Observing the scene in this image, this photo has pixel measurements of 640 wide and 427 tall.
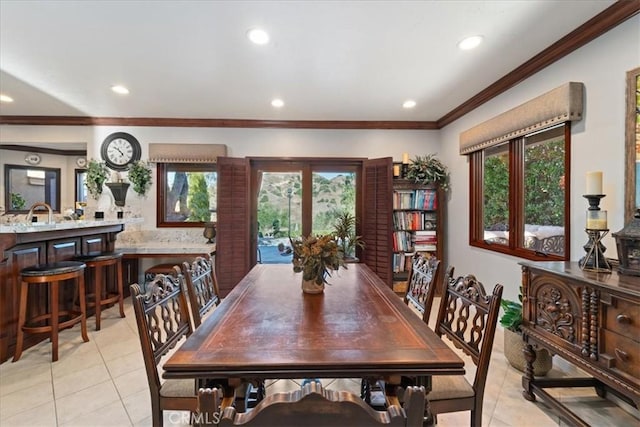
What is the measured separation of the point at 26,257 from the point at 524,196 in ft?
15.3

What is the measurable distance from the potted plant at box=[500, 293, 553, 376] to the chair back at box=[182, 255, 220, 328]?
2.15 metres

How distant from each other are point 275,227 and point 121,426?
3066mm

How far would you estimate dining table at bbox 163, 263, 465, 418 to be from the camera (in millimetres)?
1015

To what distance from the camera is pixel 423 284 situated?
6.50 feet

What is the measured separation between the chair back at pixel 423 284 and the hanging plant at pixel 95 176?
4550 millimetres

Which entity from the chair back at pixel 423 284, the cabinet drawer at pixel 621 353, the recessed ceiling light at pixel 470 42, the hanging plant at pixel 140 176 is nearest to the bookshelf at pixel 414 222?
the recessed ceiling light at pixel 470 42

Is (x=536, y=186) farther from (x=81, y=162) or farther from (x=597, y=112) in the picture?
(x=81, y=162)

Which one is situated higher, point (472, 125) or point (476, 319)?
point (472, 125)

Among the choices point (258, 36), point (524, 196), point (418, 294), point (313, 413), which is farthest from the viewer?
point (524, 196)

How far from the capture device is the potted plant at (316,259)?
1764 mm

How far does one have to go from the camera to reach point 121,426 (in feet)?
5.94

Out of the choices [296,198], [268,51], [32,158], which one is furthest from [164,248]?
[32,158]

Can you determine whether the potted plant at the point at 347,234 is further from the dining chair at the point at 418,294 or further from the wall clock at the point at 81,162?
the wall clock at the point at 81,162

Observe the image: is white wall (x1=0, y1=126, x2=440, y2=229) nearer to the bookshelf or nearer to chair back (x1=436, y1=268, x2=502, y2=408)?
the bookshelf
